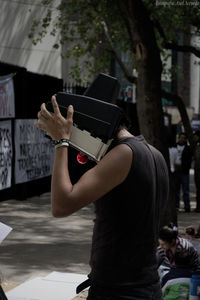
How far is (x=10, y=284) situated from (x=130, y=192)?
3.36 m

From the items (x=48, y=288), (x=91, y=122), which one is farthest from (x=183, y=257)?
(x=91, y=122)

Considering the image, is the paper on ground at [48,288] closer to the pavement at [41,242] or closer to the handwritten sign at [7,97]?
the pavement at [41,242]

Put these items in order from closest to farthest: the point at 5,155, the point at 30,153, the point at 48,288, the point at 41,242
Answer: the point at 48,288, the point at 41,242, the point at 5,155, the point at 30,153

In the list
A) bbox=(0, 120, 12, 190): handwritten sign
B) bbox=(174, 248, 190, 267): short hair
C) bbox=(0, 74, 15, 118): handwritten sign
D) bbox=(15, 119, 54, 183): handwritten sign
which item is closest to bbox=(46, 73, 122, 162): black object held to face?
bbox=(174, 248, 190, 267): short hair

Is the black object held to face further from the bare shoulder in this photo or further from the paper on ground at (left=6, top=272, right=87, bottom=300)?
the paper on ground at (left=6, top=272, right=87, bottom=300)

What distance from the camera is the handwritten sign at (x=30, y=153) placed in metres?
14.8

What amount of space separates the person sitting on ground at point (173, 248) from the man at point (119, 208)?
327 cm

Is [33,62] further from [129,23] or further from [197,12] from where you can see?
[129,23]

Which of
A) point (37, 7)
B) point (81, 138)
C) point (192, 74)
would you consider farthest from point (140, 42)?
point (192, 74)

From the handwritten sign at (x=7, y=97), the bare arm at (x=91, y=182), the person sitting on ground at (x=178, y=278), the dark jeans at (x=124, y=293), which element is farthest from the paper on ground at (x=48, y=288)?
the handwritten sign at (x=7, y=97)

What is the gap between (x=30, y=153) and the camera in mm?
15477

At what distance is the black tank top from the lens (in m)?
2.60

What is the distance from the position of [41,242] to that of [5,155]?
4.23m

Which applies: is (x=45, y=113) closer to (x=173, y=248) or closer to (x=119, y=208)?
(x=119, y=208)
